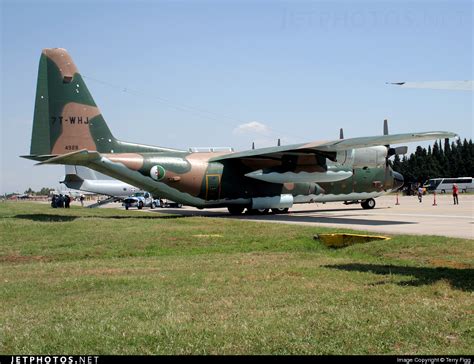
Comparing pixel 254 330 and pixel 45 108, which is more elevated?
pixel 45 108

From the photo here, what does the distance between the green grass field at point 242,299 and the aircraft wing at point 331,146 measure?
34.2ft

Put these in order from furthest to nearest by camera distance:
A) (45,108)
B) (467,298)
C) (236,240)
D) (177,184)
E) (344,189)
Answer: (344,189)
(177,184)
(45,108)
(236,240)
(467,298)

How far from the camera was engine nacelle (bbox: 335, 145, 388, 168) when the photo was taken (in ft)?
100

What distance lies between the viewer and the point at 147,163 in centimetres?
2936

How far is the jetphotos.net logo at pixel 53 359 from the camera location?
→ 219 inches

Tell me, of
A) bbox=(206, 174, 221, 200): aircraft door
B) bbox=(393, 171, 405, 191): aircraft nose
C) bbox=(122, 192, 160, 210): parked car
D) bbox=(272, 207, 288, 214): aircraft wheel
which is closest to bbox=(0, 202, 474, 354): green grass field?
bbox=(206, 174, 221, 200): aircraft door

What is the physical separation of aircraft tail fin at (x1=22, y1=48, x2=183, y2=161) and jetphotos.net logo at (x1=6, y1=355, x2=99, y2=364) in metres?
23.1

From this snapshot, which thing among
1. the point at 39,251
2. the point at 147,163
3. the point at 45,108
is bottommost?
the point at 39,251

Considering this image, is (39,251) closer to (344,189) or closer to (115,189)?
(344,189)

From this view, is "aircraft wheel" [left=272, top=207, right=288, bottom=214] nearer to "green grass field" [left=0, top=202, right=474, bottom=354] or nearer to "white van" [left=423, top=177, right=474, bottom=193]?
"green grass field" [left=0, top=202, right=474, bottom=354]

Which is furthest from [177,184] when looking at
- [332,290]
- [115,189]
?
[115,189]

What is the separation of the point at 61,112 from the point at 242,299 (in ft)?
73.4

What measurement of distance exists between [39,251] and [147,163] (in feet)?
45.1

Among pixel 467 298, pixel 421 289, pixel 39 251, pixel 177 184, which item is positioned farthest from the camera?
pixel 177 184
